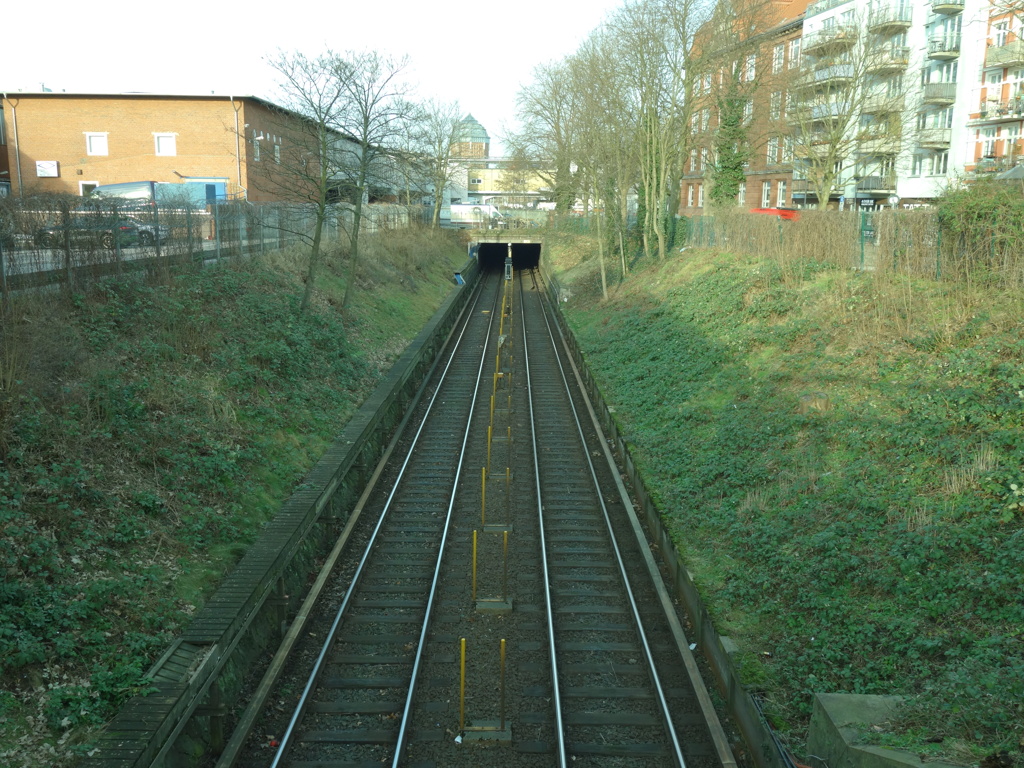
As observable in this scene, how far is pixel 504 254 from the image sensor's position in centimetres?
7356

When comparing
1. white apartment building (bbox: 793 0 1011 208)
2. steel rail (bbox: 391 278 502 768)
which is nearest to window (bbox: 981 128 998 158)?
white apartment building (bbox: 793 0 1011 208)

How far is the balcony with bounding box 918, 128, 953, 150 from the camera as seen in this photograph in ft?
128

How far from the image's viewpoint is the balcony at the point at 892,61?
37.2 meters

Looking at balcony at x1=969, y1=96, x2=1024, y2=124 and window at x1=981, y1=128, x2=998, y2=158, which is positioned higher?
balcony at x1=969, y1=96, x2=1024, y2=124

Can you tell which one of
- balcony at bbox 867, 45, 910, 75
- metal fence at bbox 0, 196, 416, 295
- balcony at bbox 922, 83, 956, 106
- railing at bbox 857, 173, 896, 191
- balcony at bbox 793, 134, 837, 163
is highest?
balcony at bbox 867, 45, 910, 75

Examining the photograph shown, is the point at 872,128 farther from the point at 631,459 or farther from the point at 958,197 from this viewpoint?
the point at 631,459

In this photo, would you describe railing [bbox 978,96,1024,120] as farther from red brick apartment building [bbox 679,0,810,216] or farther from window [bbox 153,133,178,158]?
window [bbox 153,133,178,158]

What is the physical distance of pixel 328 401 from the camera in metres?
17.4

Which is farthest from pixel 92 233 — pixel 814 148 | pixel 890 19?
pixel 890 19

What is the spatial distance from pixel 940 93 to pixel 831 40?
6.69 meters

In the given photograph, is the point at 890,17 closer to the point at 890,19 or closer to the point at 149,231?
the point at 890,19

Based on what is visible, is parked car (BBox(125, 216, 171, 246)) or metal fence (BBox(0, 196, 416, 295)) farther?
parked car (BBox(125, 216, 171, 246))

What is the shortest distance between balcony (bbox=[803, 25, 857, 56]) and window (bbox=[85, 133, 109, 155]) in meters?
35.1

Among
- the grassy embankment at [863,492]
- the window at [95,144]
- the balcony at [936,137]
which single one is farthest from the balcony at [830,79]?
the window at [95,144]
